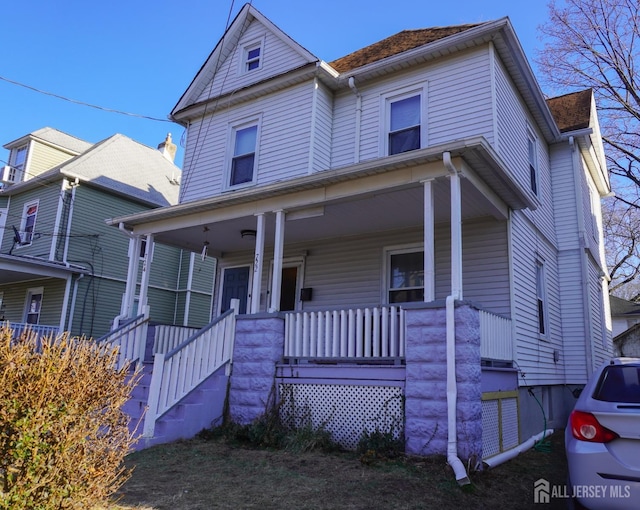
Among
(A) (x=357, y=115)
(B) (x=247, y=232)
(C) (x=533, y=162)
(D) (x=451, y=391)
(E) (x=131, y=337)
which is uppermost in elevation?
(A) (x=357, y=115)

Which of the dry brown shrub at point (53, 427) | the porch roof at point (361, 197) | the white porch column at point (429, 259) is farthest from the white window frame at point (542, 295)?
the dry brown shrub at point (53, 427)

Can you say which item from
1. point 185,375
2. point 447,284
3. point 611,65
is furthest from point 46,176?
point 611,65

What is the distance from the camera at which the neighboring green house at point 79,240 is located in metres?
16.9

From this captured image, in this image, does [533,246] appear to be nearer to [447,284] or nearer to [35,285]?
[447,284]

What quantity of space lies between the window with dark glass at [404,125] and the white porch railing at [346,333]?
3.90m

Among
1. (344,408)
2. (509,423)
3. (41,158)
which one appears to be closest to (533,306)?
(509,423)

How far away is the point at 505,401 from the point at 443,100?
5.57 meters

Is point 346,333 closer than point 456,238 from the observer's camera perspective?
No

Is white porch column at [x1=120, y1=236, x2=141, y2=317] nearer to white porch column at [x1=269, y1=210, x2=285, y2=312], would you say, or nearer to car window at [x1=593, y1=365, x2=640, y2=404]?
white porch column at [x1=269, y1=210, x2=285, y2=312]

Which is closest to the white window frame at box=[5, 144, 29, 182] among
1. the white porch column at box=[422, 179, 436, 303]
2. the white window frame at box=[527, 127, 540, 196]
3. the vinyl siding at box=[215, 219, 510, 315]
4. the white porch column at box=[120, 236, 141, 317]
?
the white porch column at box=[120, 236, 141, 317]

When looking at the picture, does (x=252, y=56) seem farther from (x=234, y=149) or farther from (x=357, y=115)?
(x=357, y=115)

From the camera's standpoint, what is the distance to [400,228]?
31.3ft

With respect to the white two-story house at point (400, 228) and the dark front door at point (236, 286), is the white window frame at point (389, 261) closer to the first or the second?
the white two-story house at point (400, 228)

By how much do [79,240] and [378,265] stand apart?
12.1 metres
